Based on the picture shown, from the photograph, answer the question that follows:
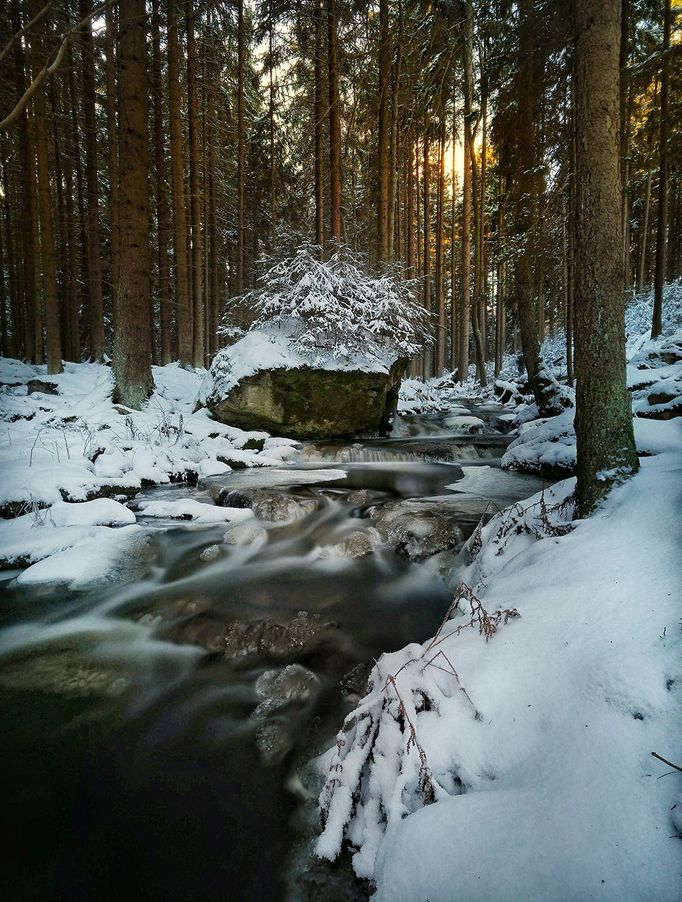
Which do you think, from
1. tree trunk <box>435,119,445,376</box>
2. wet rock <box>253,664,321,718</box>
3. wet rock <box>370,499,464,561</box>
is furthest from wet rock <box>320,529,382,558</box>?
tree trunk <box>435,119,445,376</box>

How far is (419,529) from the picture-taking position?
5125 mm

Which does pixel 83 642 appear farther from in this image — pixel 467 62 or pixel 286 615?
pixel 467 62

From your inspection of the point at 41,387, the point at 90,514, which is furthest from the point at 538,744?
the point at 41,387

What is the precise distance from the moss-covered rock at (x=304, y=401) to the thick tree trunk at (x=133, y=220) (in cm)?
193

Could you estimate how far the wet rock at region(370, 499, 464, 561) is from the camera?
4.87 metres

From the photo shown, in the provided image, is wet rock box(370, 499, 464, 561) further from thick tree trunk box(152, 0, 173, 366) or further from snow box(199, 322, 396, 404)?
thick tree trunk box(152, 0, 173, 366)

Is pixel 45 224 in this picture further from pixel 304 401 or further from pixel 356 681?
pixel 356 681

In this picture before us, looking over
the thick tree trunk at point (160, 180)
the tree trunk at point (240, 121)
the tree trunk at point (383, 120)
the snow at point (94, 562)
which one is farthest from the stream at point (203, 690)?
the tree trunk at point (240, 121)

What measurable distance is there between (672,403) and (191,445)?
8.48 metres

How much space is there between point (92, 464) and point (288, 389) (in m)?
4.81

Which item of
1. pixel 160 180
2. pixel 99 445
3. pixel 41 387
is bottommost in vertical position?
pixel 99 445

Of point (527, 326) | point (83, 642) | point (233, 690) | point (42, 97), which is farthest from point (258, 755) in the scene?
point (42, 97)

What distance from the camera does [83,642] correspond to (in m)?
3.49

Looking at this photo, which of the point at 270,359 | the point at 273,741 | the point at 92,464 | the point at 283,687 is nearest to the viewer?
the point at 273,741
